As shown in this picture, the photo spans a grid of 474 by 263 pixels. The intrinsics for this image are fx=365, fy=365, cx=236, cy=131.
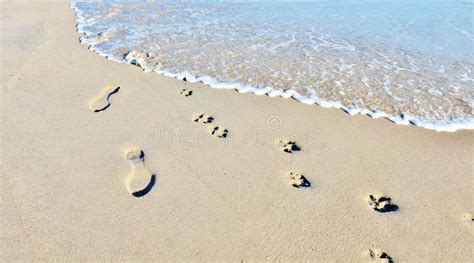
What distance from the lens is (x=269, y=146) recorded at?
3.62 meters

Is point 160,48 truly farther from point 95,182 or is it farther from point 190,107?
point 95,182

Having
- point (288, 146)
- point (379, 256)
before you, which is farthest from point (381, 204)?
point (288, 146)

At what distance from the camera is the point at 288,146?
11.8 ft

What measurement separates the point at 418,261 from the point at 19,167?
10.9 ft

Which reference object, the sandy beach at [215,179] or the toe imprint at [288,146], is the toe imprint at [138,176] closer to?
the sandy beach at [215,179]

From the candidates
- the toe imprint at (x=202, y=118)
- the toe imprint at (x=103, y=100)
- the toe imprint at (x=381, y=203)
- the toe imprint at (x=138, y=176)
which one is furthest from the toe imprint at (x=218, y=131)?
the toe imprint at (x=381, y=203)

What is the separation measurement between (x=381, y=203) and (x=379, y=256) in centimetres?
A: 53

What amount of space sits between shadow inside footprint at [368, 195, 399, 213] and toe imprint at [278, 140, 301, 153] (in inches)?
33.3

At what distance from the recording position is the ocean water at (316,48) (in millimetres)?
4625

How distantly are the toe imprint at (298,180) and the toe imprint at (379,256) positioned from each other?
2.51 ft

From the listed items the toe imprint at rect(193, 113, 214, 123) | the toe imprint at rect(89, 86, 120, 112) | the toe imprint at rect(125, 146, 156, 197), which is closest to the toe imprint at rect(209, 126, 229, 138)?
the toe imprint at rect(193, 113, 214, 123)

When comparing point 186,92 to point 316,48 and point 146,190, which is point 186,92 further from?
point 316,48

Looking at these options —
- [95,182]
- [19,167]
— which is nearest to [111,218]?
[95,182]

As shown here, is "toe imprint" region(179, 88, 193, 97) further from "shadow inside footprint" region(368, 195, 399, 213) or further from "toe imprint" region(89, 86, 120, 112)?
"shadow inside footprint" region(368, 195, 399, 213)
